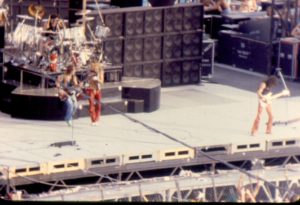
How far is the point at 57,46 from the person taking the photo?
19109mm

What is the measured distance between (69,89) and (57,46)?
6.01 ft

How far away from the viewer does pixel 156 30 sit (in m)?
20.5

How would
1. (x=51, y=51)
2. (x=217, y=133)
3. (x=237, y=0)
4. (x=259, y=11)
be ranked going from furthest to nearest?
1. (x=237, y=0)
2. (x=259, y=11)
3. (x=51, y=51)
4. (x=217, y=133)

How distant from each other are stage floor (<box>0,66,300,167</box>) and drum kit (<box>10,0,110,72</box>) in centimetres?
111

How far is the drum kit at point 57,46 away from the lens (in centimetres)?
1878

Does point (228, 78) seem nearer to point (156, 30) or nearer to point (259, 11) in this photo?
point (156, 30)

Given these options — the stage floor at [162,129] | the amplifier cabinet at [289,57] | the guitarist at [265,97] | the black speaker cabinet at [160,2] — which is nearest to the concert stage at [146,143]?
the stage floor at [162,129]

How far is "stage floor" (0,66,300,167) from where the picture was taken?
52.5 ft

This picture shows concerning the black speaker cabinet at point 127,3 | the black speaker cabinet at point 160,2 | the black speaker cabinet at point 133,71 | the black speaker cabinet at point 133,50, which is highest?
the black speaker cabinet at point 160,2

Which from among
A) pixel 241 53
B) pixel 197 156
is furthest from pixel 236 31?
pixel 197 156

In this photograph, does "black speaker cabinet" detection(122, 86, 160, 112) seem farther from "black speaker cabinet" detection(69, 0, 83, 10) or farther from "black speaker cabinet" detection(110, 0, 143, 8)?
"black speaker cabinet" detection(110, 0, 143, 8)

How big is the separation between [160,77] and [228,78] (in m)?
1.85

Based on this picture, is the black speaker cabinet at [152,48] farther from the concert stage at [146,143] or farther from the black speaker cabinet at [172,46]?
the concert stage at [146,143]

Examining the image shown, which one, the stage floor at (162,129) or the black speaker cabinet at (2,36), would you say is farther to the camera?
the black speaker cabinet at (2,36)
